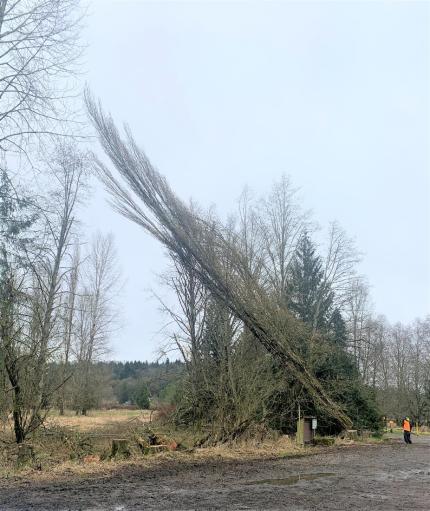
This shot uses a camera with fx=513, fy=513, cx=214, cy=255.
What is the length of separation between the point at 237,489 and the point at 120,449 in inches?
173

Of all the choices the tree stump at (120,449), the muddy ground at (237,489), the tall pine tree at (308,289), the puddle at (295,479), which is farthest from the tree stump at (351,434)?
the tree stump at (120,449)

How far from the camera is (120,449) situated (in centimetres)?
1184

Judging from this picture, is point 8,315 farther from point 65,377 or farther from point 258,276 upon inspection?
point 258,276

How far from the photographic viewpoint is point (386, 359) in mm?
46062

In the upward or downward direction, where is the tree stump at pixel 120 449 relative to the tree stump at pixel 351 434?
upward

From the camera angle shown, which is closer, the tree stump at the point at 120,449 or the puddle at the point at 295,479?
the puddle at the point at 295,479

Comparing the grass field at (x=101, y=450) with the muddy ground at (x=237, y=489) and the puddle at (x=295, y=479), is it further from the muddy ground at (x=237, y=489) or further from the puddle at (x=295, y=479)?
the puddle at (x=295, y=479)

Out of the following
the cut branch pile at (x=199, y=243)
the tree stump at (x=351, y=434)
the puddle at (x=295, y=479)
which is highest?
the cut branch pile at (x=199, y=243)

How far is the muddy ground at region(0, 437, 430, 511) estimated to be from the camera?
274 inches

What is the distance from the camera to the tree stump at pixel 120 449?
1176 cm

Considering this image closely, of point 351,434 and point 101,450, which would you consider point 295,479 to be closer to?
point 101,450

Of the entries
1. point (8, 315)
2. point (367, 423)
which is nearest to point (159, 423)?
point (8, 315)

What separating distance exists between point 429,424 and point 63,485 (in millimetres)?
41069

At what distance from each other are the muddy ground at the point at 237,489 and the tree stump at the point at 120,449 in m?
1.09
